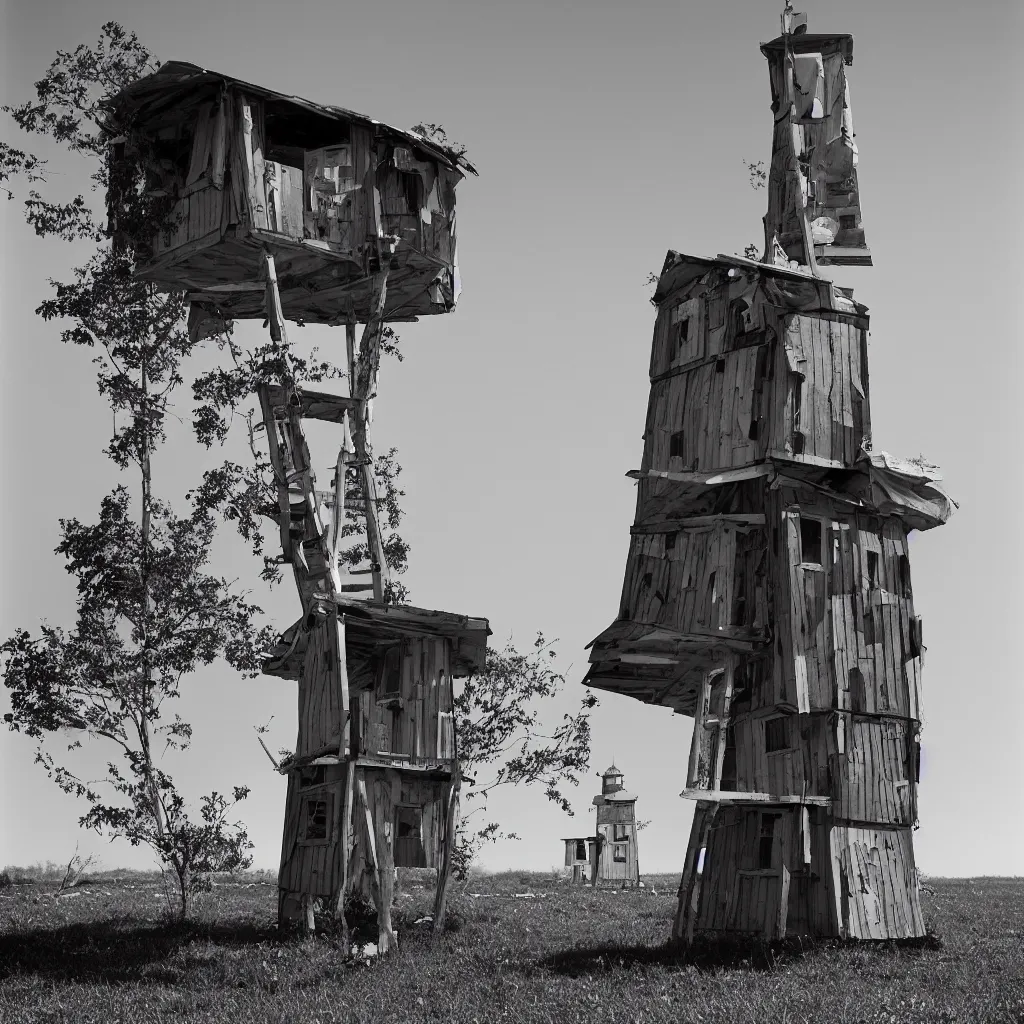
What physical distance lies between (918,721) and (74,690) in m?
19.2

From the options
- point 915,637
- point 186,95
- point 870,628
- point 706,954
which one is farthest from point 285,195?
point 706,954

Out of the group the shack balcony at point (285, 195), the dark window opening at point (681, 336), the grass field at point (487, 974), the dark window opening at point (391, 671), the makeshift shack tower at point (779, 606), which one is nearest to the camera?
the grass field at point (487, 974)

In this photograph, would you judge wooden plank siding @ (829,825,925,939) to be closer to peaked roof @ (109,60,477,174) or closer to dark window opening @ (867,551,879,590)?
dark window opening @ (867,551,879,590)

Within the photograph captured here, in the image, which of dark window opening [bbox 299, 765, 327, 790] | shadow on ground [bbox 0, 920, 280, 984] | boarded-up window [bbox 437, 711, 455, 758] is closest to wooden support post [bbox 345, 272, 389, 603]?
boarded-up window [bbox 437, 711, 455, 758]

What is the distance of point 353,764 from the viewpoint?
29438 mm

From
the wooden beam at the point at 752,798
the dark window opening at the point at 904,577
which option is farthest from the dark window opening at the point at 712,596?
the dark window opening at the point at 904,577

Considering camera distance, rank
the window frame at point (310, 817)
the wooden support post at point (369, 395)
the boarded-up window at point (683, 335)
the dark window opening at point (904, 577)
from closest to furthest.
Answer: the window frame at point (310, 817) → the dark window opening at point (904, 577) → the boarded-up window at point (683, 335) → the wooden support post at point (369, 395)

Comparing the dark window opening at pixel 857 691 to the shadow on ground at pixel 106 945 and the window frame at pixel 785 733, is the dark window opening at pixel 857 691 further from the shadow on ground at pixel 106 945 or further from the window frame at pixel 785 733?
the shadow on ground at pixel 106 945

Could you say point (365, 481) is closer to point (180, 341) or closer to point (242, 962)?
point (180, 341)

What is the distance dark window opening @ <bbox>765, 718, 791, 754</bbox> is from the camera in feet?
95.2

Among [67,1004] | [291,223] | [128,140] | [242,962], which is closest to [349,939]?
[242,962]

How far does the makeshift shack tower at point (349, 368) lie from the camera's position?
98.7 feet

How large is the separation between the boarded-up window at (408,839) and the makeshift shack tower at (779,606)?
5.09 m

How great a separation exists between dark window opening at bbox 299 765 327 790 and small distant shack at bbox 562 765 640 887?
22.5 metres
